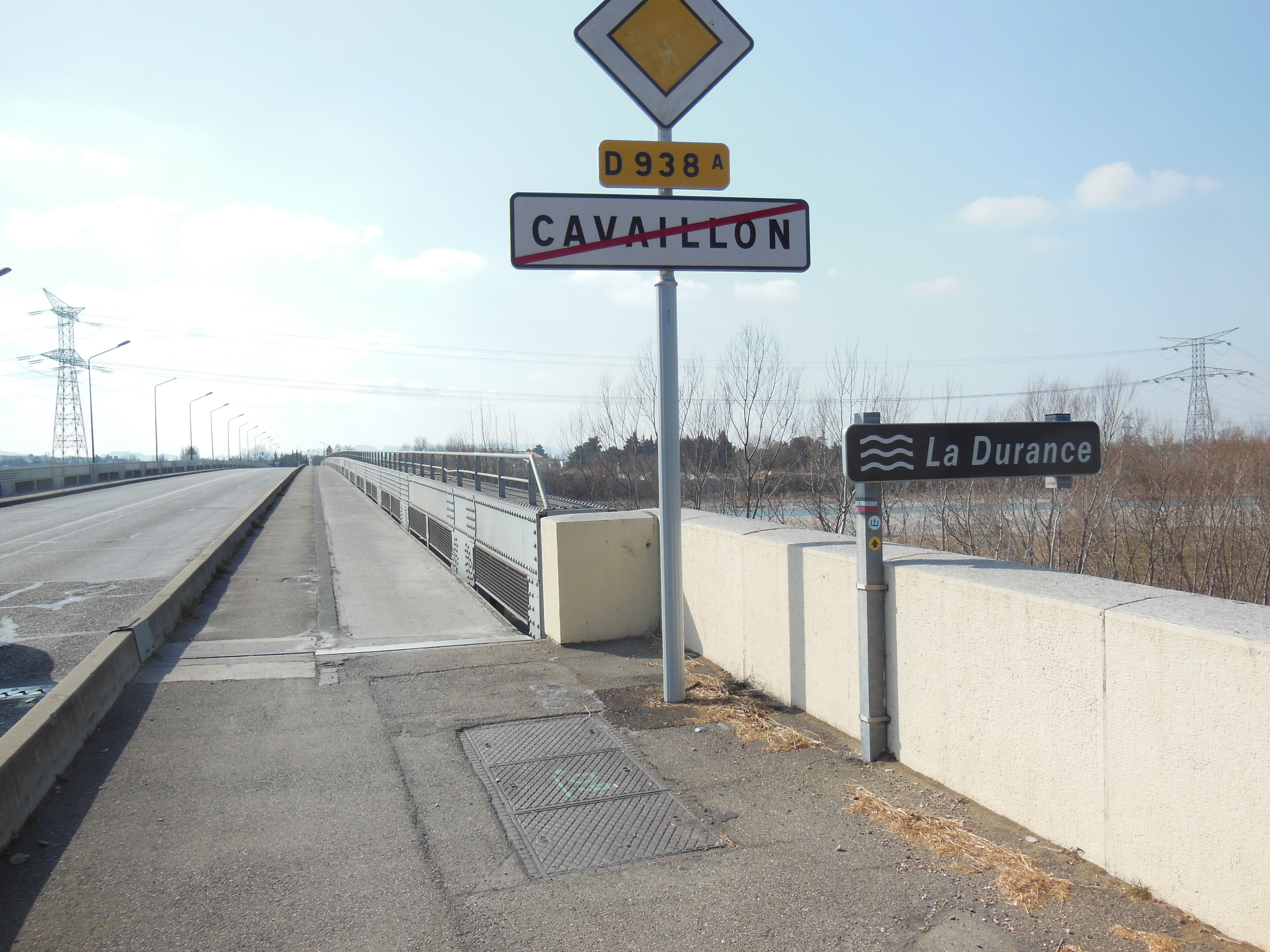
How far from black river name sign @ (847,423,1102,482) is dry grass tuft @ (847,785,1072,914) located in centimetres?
143

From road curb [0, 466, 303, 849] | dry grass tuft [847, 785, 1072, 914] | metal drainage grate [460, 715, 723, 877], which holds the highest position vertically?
road curb [0, 466, 303, 849]

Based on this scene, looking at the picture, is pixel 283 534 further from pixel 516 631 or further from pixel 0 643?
pixel 516 631

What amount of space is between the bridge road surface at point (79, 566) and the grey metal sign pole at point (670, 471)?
3.92 meters

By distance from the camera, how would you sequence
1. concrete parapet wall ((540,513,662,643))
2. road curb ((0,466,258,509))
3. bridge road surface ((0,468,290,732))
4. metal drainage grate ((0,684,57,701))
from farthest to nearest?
road curb ((0,466,258,509)) < bridge road surface ((0,468,290,732)) < concrete parapet wall ((540,513,662,643)) < metal drainage grate ((0,684,57,701))

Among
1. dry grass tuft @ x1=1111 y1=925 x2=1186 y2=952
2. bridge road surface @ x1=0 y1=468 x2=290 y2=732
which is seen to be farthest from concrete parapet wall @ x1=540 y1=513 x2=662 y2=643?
dry grass tuft @ x1=1111 y1=925 x2=1186 y2=952

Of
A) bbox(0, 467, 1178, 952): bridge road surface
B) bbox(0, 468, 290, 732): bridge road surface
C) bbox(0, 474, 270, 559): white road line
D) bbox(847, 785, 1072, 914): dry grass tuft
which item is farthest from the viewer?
bbox(0, 474, 270, 559): white road line

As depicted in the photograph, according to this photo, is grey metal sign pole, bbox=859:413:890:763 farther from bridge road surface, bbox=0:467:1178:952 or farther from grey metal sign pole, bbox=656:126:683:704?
grey metal sign pole, bbox=656:126:683:704

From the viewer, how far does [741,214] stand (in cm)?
495

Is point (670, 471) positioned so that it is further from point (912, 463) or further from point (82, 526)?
point (82, 526)

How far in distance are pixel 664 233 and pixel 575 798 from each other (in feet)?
10.2

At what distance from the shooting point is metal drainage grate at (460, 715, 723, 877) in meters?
3.26

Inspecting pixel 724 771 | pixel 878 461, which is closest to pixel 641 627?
pixel 724 771

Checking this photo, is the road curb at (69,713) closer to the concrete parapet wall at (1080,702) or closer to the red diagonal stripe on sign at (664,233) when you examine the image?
the red diagonal stripe on sign at (664,233)

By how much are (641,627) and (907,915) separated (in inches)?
161
